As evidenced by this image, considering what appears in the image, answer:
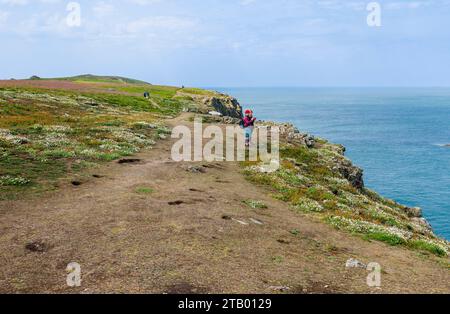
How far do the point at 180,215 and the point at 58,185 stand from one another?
26.8 ft

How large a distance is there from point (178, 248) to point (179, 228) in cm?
215

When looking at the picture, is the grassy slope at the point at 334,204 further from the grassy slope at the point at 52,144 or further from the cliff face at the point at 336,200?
the grassy slope at the point at 52,144

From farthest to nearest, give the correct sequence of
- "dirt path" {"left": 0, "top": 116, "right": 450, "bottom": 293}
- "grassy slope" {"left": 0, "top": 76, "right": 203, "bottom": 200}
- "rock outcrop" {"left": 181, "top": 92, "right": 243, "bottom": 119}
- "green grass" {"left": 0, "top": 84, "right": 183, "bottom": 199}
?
1. "rock outcrop" {"left": 181, "top": 92, "right": 243, "bottom": 119}
2. "green grass" {"left": 0, "top": 84, "right": 183, "bottom": 199}
3. "grassy slope" {"left": 0, "top": 76, "right": 203, "bottom": 200}
4. "dirt path" {"left": 0, "top": 116, "right": 450, "bottom": 293}

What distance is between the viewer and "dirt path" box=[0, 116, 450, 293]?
1242cm

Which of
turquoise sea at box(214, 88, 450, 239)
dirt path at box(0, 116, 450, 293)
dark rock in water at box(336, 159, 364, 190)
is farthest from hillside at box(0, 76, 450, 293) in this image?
turquoise sea at box(214, 88, 450, 239)

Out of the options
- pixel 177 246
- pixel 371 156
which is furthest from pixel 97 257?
pixel 371 156

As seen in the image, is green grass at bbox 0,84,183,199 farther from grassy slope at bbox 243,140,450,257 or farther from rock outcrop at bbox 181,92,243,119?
rock outcrop at bbox 181,92,243,119

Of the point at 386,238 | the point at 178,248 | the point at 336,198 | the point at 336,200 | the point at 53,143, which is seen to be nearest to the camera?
the point at 178,248

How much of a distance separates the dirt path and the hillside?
4 cm

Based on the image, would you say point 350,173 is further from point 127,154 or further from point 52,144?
point 52,144

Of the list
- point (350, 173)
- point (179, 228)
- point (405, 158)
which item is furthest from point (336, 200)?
point (405, 158)

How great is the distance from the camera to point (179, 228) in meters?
16.9
